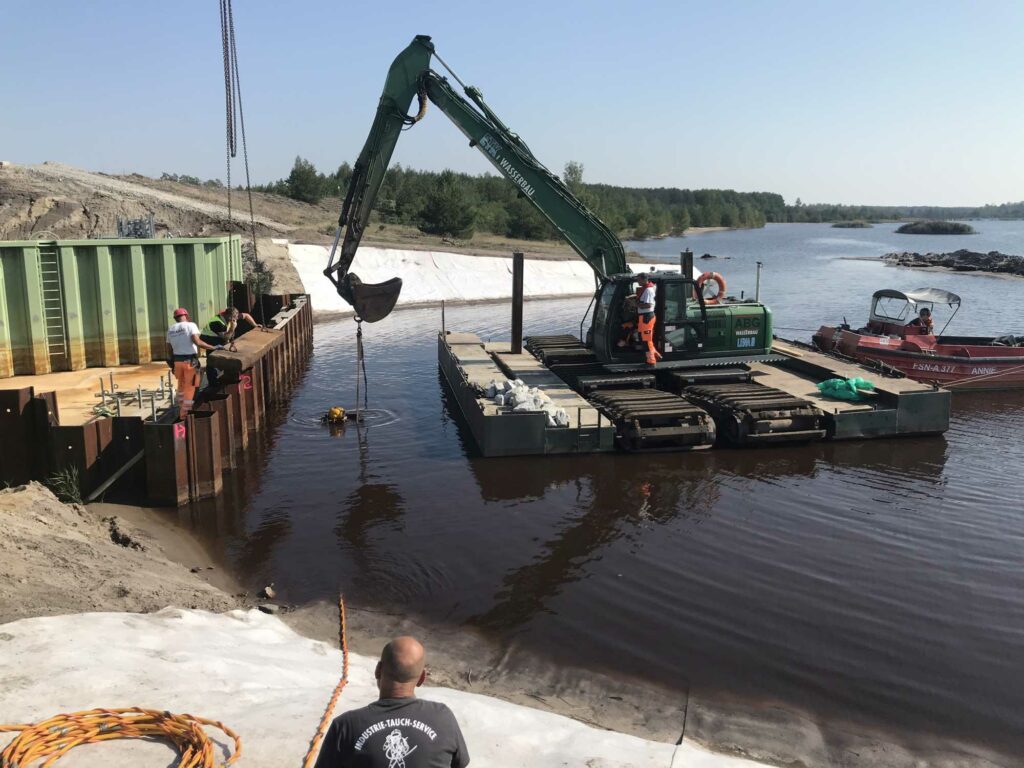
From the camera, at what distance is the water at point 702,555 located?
25.7ft

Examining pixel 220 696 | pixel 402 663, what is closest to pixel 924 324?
pixel 220 696

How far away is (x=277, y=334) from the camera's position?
17766 mm

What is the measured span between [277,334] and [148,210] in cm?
2102

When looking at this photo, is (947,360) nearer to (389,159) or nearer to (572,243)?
(572,243)

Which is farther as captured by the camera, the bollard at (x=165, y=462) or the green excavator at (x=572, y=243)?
the green excavator at (x=572, y=243)

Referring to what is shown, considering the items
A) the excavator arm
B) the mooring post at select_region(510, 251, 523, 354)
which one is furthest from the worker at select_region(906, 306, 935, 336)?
the mooring post at select_region(510, 251, 523, 354)

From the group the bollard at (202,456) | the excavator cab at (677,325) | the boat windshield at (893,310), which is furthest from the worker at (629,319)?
the boat windshield at (893,310)

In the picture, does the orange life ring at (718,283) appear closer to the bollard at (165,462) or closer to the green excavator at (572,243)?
the green excavator at (572,243)

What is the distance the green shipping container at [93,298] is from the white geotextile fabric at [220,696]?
12099 millimetres

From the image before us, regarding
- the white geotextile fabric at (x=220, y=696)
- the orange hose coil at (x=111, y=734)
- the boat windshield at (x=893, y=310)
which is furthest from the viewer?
the boat windshield at (x=893, y=310)

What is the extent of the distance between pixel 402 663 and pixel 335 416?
13868 millimetres

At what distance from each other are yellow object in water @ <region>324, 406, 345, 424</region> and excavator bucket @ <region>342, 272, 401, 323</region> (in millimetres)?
2547

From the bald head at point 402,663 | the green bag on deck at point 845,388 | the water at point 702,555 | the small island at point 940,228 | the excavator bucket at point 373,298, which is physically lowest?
the water at point 702,555

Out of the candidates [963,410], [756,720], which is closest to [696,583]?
[756,720]
